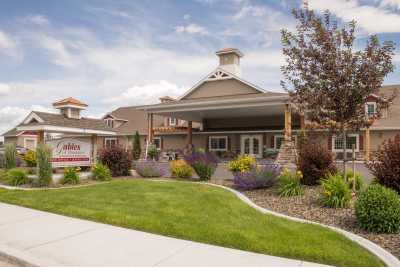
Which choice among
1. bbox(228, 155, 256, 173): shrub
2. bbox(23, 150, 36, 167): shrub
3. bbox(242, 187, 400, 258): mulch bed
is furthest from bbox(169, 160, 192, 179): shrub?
bbox(23, 150, 36, 167): shrub

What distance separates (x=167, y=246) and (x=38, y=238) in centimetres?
259

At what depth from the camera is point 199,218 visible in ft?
23.7

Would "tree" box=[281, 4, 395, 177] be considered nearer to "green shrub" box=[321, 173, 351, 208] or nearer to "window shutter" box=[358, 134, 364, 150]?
"green shrub" box=[321, 173, 351, 208]

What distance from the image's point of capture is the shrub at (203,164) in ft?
45.5

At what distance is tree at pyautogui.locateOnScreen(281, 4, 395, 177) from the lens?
30.3 ft

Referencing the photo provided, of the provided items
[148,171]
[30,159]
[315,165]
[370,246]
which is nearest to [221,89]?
[148,171]

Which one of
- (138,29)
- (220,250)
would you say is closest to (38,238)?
(220,250)

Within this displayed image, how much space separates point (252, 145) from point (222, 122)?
3849 millimetres

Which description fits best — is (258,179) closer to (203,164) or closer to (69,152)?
(203,164)

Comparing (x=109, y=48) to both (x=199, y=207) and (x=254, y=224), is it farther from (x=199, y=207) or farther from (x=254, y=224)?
(x=254, y=224)

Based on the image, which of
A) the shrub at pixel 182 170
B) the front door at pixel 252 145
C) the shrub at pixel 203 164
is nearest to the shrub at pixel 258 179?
the shrub at pixel 203 164

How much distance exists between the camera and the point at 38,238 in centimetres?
608

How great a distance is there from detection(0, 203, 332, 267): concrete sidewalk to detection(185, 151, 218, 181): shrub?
23.7 ft

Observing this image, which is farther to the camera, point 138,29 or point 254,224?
point 138,29
